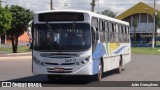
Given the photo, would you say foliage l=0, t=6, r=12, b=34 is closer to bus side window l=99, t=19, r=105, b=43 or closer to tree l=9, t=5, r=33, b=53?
tree l=9, t=5, r=33, b=53

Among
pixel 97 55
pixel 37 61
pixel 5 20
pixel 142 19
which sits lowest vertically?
pixel 37 61

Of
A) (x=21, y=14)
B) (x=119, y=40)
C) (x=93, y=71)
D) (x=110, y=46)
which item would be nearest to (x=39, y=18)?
(x=93, y=71)

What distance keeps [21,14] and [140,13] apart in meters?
68.3

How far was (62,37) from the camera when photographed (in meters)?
16.4

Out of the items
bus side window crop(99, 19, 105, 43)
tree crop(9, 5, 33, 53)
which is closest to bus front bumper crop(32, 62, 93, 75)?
bus side window crop(99, 19, 105, 43)

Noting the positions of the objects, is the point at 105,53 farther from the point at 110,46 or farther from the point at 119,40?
the point at 119,40

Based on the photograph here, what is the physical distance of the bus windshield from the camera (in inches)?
640

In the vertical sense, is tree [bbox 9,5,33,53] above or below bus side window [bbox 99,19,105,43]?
above

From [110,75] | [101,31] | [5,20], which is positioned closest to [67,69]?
[101,31]

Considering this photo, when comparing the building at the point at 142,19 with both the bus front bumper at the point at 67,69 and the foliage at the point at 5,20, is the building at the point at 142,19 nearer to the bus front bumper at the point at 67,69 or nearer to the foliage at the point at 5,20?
the foliage at the point at 5,20

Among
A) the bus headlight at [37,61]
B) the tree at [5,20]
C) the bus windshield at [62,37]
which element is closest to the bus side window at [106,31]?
the bus windshield at [62,37]

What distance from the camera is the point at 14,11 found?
157ft

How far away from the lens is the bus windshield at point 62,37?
16.3 m

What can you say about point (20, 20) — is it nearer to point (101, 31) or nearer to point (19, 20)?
point (19, 20)
